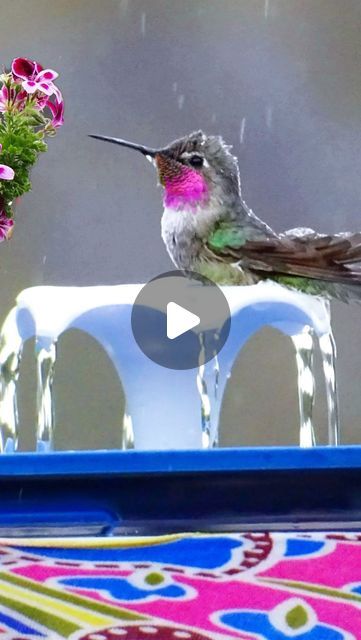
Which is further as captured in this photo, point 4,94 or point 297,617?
point 4,94

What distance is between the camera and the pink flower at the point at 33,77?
117 cm

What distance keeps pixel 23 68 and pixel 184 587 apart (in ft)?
2.53

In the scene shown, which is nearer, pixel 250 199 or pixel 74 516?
pixel 74 516

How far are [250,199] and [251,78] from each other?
694mm

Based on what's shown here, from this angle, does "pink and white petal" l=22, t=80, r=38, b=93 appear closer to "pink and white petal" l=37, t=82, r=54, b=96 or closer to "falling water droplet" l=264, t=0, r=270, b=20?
"pink and white petal" l=37, t=82, r=54, b=96

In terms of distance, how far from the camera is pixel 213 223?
4.87ft

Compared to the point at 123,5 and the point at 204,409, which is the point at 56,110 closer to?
the point at 204,409

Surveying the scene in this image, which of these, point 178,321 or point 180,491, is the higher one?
point 178,321

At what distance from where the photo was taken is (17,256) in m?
3.65

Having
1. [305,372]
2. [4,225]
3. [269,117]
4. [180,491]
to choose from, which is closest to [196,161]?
[305,372]

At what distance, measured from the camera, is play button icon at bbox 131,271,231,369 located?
146 cm

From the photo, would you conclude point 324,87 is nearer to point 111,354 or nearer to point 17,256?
point 17,256

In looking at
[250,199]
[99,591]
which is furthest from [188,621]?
[250,199]

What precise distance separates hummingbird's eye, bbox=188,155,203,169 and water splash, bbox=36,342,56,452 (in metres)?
0.31
